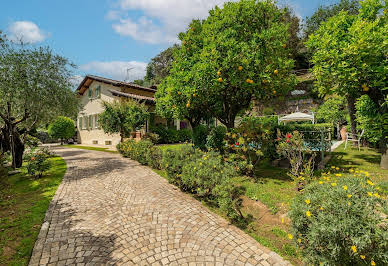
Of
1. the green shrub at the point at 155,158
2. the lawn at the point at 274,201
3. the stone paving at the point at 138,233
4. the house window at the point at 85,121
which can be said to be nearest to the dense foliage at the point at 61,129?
the house window at the point at 85,121

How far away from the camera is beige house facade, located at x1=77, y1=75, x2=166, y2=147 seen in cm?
1892

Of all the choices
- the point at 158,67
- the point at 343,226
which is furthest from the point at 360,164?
the point at 158,67

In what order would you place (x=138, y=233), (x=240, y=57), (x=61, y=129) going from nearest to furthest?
(x=138, y=233) → (x=240, y=57) → (x=61, y=129)

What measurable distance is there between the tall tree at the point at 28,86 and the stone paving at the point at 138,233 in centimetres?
541

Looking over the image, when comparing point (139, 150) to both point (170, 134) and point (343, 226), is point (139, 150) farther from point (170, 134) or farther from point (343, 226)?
point (343, 226)

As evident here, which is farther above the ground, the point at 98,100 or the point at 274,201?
the point at 98,100

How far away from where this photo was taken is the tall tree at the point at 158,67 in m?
39.1

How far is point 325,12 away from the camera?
30891mm

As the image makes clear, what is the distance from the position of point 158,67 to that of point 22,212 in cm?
4096

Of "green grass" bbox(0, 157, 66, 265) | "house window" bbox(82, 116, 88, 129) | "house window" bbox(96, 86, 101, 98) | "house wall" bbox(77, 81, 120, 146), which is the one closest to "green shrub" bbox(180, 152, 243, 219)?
"green grass" bbox(0, 157, 66, 265)

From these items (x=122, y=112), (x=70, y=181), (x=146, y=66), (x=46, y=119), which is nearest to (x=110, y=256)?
(x=70, y=181)

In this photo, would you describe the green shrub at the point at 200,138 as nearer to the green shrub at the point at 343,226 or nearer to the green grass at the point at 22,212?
the green grass at the point at 22,212

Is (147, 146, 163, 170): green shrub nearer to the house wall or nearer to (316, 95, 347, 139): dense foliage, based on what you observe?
the house wall

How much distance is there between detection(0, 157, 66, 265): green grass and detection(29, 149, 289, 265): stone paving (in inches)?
7.5
